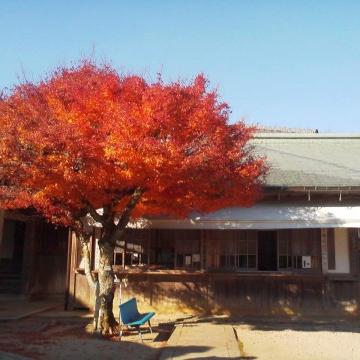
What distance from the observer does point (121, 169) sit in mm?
8875

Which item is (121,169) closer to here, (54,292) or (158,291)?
(158,291)

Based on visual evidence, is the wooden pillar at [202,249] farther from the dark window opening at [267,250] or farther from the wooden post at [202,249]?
the dark window opening at [267,250]

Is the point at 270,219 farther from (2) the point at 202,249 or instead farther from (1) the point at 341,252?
(1) the point at 341,252

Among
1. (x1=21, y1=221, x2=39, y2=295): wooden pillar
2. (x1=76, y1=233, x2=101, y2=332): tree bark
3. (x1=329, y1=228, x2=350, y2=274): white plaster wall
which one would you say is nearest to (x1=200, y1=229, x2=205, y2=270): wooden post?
(x1=329, y1=228, x2=350, y2=274): white plaster wall

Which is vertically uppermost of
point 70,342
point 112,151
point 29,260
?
point 112,151

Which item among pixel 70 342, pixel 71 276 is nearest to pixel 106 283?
A: pixel 70 342

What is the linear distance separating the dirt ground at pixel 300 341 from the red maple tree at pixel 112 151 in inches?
113

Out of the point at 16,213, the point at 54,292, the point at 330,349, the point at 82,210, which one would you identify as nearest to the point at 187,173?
the point at 82,210

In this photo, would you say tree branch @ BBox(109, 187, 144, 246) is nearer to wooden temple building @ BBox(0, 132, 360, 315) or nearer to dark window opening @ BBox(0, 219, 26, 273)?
wooden temple building @ BBox(0, 132, 360, 315)

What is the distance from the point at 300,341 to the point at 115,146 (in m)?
5.17

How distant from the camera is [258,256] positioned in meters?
13.4

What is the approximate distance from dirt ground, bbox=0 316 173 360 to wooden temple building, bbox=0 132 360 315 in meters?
1.86

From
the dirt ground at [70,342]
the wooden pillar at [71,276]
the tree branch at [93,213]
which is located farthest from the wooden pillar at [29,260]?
the tree branch at [93,213]

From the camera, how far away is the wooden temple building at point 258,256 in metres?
12.6
